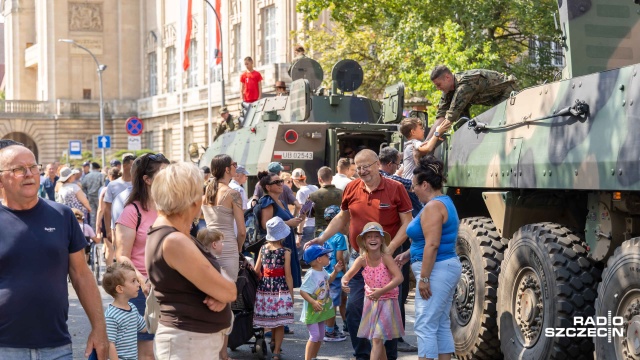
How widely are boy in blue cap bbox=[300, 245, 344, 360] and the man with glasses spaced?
159 inches

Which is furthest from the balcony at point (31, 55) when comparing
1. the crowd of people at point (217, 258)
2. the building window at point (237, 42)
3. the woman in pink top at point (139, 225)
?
the woman in pink top at point (139, 225)

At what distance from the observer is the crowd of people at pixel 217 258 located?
5812mm

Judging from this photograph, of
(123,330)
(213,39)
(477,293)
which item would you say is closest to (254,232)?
(477,293)

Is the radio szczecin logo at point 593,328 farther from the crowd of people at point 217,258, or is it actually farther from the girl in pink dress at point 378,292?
the girl in pink dress at point 378,292

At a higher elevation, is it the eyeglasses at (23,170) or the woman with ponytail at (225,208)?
the eyeglasses at (23,170)

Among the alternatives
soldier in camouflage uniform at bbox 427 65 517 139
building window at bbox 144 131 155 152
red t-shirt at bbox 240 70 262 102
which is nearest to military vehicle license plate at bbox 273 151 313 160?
red t-shirt at bbox 240 70 262 102

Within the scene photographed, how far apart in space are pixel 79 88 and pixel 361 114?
5575 centimetres

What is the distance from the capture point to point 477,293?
987 cm

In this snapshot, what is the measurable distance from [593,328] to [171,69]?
58.6 meters

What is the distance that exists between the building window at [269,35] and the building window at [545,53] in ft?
69.8

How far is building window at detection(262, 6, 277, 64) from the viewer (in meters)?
50.5

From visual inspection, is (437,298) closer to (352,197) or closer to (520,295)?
Answer: (520,295)

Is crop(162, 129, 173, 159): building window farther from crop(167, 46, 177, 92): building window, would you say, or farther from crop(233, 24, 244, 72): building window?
crop(233, 24, 244, 72): building window

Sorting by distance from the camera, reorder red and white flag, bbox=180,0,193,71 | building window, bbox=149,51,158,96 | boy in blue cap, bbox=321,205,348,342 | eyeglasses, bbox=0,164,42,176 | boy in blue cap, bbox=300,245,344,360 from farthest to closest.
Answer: building window, bbox=149,51,158,96, red and white flag, bbox=180,0,193,71, boy in blue cap, bbox=321,205,348,342, boy in blue cap, bbox=300,245,344,360, eyeglasses, bbox=0,164,42,176
